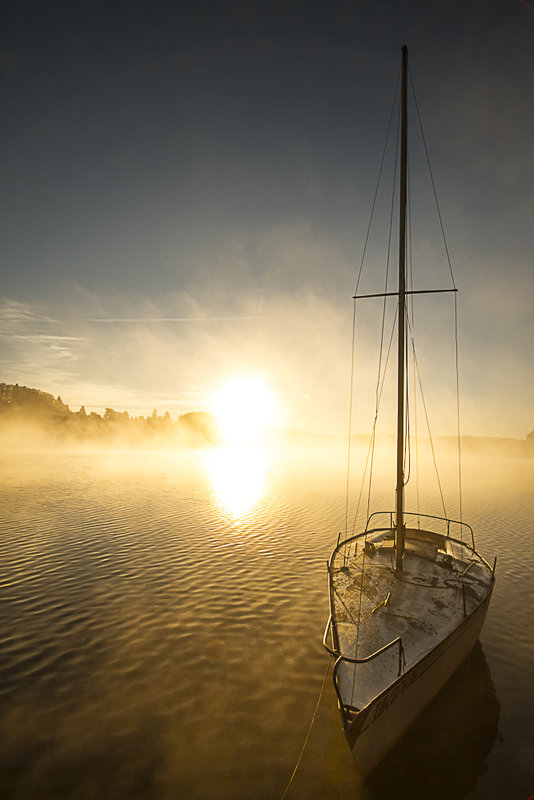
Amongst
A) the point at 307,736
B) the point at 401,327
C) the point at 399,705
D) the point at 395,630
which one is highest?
the point at 401,327

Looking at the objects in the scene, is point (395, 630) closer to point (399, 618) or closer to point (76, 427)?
point (399, 618)

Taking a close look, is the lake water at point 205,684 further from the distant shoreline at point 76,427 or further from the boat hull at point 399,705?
the distant shoreline at point 76,427

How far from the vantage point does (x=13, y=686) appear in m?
8.05

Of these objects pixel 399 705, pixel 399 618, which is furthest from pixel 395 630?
pixel 399 705

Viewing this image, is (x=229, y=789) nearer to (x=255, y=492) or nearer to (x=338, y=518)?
(x=338, y=518)

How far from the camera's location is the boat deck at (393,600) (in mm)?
7133

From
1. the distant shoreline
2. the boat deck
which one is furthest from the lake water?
the distant shoreline

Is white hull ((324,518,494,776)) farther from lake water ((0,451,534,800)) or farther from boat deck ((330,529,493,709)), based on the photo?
lake water ((0,451,534,800))

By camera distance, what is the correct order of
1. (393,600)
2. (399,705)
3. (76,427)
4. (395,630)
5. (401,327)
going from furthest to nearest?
(76,427) < (401,327) < (393,600) < (395,630) < (399,705)

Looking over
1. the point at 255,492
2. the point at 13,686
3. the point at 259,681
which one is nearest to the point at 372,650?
the point at 259,681

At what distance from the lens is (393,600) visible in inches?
392

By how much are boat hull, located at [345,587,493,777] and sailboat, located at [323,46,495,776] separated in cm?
2

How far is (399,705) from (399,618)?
8.99ft

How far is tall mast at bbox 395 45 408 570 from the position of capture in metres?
11.8
